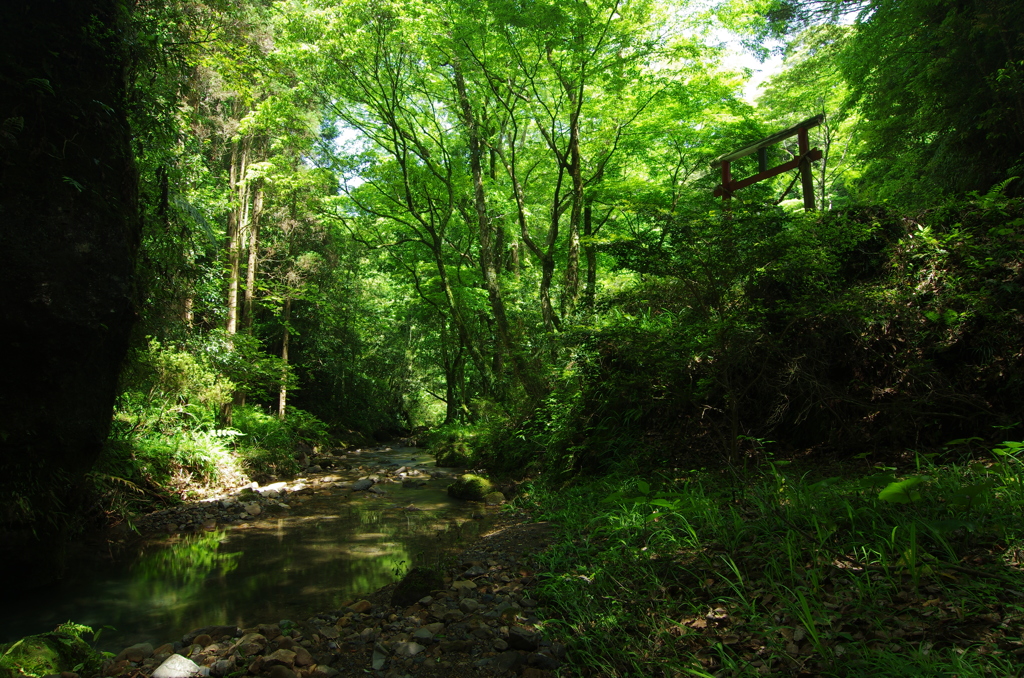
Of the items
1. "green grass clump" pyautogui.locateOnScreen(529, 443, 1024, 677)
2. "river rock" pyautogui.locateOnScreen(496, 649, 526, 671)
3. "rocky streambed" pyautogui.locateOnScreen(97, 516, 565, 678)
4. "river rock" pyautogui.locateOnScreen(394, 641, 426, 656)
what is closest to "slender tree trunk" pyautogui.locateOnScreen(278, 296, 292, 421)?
"rocky streambed" pyautogui.locateOnScreen(97, 516, 565, 678)

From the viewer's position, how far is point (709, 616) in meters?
2.91

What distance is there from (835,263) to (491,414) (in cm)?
840

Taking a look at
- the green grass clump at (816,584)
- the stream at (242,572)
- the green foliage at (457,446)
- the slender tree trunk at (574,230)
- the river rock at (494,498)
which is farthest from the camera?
the green foliage at (457,446)

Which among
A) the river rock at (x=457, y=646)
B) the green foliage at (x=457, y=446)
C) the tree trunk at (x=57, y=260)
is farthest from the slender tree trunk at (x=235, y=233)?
the river rock at (x=457, y=646)

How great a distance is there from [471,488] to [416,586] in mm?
4719

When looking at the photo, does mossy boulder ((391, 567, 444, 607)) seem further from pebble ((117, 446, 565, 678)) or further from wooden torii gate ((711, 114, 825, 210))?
wooden torii gate ((711, 114, 825, 210))

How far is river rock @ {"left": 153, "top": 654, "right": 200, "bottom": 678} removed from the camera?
3.11 m

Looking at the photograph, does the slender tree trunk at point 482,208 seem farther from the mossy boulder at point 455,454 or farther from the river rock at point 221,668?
the river rock at point 221,668

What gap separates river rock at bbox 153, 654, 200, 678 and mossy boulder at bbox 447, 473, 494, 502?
564 centimetres

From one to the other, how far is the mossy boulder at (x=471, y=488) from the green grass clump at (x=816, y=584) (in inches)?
183

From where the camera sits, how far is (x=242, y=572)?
5484 millimetres

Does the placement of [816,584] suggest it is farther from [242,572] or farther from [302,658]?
[242,572]

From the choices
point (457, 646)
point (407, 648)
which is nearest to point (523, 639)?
point (457, 646)

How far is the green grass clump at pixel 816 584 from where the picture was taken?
2.29m
